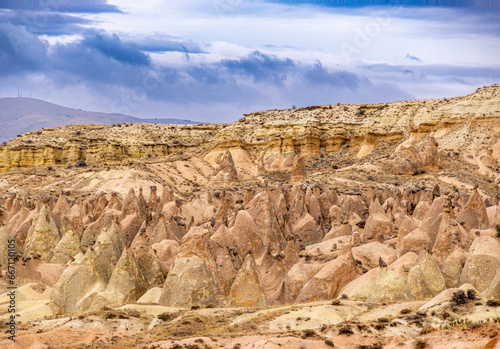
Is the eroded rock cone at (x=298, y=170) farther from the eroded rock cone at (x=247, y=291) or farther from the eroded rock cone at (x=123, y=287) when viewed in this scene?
the eroded rock cone at (x=247, y=291)

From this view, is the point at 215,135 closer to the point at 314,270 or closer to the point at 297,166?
the point at 297,166

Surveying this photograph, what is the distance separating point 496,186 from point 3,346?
53514mm

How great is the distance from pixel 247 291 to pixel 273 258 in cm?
473

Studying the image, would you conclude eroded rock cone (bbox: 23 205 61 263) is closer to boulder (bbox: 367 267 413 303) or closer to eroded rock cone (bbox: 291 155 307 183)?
boulder (bbox: 367 267 413 303)

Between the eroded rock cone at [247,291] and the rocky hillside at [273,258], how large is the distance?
0.05 metres

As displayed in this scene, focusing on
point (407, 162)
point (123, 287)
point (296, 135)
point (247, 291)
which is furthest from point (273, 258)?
point (296, 135)

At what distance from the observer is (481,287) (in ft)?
69.8

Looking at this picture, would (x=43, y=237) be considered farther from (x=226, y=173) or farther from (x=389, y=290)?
(x=226, y=173)

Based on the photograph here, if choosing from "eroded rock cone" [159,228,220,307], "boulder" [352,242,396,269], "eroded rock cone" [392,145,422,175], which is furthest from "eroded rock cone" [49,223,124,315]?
"eroded rock cone" [392,145,422,175]

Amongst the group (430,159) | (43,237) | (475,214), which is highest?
(430,159)

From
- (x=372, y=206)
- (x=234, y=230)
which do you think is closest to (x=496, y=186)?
(x=372, y=206)

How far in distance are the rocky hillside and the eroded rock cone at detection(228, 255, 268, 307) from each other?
0.16ft

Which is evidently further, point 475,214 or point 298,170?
point 298,170

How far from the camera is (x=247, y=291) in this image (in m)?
21.0
